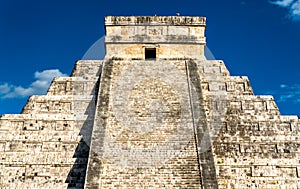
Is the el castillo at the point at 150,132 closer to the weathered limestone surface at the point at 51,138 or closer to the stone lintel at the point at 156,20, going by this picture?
the weathered limestone surface at the point at 51,138

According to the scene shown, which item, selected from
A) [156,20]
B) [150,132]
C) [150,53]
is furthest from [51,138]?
[156,20]

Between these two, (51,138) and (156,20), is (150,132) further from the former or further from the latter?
(156,20)

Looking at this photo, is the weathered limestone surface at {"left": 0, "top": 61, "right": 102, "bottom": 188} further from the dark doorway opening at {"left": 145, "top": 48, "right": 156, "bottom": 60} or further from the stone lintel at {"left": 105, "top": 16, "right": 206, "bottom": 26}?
the stone lintel at {"left": 105, "top": 16, "right": 206, "bottom": 26}

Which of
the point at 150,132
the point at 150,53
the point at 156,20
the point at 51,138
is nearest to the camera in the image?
the point at 150,132

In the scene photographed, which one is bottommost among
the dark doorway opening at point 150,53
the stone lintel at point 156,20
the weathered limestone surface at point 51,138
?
the weathered limestone surface at point 51,138

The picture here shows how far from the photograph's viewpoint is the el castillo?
37.7ft

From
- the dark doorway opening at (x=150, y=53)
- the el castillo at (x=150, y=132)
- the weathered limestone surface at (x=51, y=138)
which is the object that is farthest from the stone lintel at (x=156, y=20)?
the weathered limestone surface at (x=51, y=138)

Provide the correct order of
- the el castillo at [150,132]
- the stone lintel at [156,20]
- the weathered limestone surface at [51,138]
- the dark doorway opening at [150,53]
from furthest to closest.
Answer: the stone lintel at [156,20], the dark doorway opening at [150,53], the weathered limestone surface at [51,138], the el castillo at [150,132]

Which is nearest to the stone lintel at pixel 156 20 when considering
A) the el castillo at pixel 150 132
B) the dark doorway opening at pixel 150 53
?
the dark doorway opening at pixel 150 53

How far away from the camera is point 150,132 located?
1286cm

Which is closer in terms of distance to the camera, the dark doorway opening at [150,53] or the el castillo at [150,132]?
the el castillo at [150,132]

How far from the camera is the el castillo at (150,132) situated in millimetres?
11484

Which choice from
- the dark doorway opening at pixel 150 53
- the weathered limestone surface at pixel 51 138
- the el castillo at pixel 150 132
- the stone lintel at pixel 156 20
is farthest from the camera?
the stone lintel at pixel 156 20

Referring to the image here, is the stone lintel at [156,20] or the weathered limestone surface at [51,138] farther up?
the stone lintel at [156,20]
